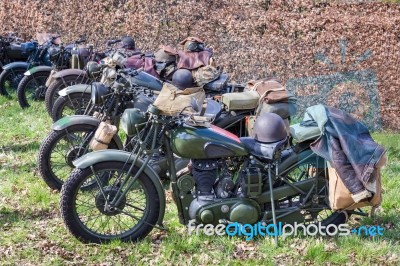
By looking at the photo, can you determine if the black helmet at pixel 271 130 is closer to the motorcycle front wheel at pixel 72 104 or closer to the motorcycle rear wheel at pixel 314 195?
the motorcycle rear wheel at pixel 314 195

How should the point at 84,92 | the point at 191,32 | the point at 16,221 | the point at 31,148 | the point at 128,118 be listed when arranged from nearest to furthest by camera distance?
the point at 128,118, the point at 16,221, the point at 84,92, the point at 31,148, the point at 191,32

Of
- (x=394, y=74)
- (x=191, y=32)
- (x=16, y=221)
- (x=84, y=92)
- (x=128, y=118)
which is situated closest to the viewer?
(x=128, y=118)

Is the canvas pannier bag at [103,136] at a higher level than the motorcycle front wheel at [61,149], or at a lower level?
higher

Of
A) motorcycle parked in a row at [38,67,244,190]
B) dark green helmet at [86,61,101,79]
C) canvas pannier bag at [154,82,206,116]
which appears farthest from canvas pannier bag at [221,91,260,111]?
dark green helmet at [86,61,101,79]

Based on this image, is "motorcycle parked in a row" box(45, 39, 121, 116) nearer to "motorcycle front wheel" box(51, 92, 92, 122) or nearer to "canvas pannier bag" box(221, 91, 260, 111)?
"motorcycle front wheel" box(51, 92, 92, 122)

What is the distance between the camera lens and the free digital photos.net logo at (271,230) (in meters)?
4.62

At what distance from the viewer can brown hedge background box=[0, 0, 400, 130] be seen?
9492 mm

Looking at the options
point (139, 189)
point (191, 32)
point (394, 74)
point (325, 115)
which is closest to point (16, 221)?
point (139, 189)

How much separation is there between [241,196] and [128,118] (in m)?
1.12

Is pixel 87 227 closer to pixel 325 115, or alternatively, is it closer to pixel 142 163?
pixel 142 163

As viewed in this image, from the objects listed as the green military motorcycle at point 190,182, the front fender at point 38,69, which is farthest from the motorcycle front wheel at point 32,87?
the green military motorcycle at point 190,182

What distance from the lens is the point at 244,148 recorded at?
14.7 feet

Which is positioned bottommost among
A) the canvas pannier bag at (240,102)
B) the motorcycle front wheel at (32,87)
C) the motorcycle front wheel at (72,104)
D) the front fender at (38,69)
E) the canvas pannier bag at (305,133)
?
the motorcycle front wheel at (32,87)

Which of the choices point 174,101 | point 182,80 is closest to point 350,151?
point 174,101
